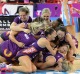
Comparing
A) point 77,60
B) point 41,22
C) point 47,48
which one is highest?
point 41,22

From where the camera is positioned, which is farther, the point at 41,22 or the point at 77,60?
the point at 77,60

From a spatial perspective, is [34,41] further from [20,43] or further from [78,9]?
[78,9]

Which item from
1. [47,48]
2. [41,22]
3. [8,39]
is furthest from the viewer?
[8,39]

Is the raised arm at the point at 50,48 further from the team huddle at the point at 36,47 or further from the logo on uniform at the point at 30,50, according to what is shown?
the logo on uniform at the point at 30,50

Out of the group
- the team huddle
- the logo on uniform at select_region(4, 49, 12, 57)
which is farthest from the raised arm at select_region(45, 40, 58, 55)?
the logo on uniform at select_region(4, 49, 12, 57)

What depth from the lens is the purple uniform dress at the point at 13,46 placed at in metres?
3.80

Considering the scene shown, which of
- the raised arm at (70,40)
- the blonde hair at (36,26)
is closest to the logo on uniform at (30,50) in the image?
the blonde hair at (36,26)

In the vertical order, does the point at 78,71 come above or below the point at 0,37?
below

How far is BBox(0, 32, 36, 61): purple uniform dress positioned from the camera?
3.80 metres

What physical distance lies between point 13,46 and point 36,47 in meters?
0.39

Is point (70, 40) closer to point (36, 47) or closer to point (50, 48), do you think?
point (50, 48)

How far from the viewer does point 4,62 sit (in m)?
3.88

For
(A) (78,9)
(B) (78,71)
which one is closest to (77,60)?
(B) (78,71)

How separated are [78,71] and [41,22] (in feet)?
2.66
